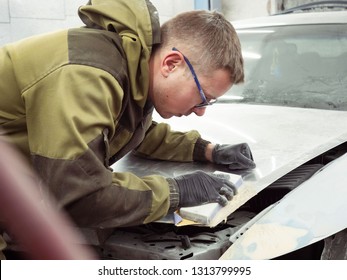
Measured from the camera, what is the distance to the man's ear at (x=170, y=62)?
4.17 feet

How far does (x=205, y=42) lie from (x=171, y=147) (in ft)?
1.73

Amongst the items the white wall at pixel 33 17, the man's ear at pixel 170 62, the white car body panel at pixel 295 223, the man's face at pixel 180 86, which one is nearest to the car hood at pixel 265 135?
the white car body panel at pixel 295 223

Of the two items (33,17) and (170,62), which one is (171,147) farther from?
(33,17)

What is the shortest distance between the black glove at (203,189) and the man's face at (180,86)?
0.23 meters

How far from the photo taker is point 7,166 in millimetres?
593

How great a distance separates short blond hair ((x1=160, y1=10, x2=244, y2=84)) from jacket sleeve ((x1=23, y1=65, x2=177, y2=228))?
0.86ft

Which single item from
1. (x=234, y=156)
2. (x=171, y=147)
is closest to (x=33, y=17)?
(x=171, y=147)

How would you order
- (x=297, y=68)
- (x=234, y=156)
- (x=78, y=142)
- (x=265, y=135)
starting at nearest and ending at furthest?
(x=78, y=142)
(x=234, y=156)
(x=265, y=135)
(x=297, y=68)

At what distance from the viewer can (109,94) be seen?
44.1 inches

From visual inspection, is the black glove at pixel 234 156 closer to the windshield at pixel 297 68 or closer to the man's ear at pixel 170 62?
the man's ear at pixel 170 62

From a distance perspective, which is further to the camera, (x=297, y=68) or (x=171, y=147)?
(x=297, y=68)

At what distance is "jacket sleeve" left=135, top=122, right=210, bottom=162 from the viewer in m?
1.66

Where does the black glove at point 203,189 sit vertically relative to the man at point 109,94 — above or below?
below
